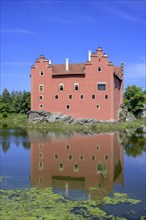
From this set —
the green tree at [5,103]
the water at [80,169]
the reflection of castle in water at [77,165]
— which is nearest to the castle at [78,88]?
the green tree at [5,103]

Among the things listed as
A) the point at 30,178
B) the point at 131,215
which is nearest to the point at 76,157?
the point at 30,178

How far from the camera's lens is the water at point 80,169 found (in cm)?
1242

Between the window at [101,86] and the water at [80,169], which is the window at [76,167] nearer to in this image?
the water at [80,169]

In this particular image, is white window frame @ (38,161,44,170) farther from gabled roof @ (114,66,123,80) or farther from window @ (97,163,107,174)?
gabled roof @ (114,66,123,80)

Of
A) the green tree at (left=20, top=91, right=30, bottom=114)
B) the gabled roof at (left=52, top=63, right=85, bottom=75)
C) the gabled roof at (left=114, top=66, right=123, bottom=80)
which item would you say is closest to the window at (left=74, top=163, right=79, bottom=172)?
the gabled roof at (left=52, top=63, right=85, bottom=75)

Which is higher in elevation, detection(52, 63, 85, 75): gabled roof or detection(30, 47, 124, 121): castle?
detection(52, 63, 85, 75): gabled roof

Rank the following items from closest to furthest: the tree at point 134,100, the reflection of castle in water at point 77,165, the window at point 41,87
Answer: the reflection of castle in water at point 77,165
the window at point 41,87
the tree at point 134,100

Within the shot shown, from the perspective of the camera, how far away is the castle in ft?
165

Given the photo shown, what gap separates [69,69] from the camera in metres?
53.4

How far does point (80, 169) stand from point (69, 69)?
37.6 meters

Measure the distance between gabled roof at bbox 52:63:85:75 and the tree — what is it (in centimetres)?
2321

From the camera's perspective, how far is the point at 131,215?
32.0ft

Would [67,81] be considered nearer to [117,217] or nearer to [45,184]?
[45,184]

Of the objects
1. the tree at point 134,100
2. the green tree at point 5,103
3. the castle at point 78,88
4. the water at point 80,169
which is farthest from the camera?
the tree at point 134,100
